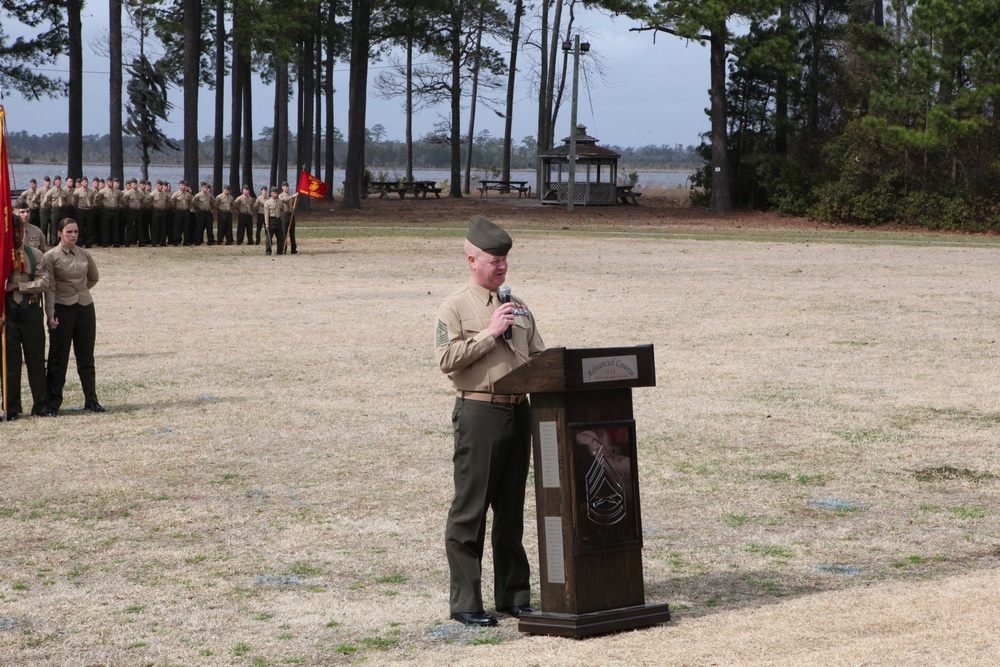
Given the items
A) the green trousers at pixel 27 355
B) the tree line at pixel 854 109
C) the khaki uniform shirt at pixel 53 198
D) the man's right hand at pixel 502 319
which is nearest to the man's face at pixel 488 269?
the man's right hand at pixel 502 319

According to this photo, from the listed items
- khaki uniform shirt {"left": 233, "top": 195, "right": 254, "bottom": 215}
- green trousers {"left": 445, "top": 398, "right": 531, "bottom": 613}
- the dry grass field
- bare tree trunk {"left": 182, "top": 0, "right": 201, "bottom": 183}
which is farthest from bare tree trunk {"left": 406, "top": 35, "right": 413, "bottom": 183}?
green trousers {"left": 445, "top": 398, "right": 531, "bottom": 613}

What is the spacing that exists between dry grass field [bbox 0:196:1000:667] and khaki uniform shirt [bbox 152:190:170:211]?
57.2 feet

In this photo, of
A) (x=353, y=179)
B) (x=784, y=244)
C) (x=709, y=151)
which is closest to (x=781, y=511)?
(x=784, y=244)

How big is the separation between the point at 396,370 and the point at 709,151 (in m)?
46.0

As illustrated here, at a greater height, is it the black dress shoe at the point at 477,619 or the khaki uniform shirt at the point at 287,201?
the khaki uniform shirt at the point at 287,201

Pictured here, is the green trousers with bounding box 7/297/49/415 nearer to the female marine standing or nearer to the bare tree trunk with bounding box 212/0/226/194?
the female marine standing

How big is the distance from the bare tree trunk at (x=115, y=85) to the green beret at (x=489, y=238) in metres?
42.8

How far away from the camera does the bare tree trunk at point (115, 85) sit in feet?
152

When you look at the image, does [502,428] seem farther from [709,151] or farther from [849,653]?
[709,151]

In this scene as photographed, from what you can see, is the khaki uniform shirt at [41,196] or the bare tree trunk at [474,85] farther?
the bare tree trunk at [474,85]

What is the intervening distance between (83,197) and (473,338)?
32695mm

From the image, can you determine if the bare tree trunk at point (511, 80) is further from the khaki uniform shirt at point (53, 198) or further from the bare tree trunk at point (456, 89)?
the khaki uniform shirt at point (53, 198)

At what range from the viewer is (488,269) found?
19.4ft

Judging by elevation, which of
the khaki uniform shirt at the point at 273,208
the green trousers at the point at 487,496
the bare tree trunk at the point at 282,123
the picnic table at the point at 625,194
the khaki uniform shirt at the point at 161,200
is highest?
the bare tree trunk at the point at 282,123
